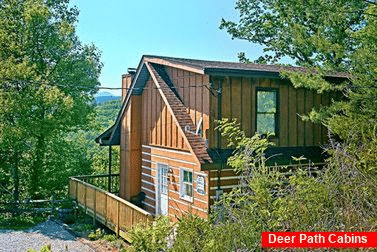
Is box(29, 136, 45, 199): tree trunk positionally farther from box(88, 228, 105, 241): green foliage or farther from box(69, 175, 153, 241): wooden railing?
box(88, 228, 105, 241): green foliage

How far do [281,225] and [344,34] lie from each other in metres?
10.7

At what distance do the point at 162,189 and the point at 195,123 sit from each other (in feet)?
10.5

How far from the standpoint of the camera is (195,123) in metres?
11.7

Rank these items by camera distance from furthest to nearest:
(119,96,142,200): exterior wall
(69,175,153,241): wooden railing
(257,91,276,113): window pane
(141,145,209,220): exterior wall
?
1. (119,96,142,200): exterior wall
2. (257,91,276,113): window pane
3. (69,175,153,241): wooden railing
4. (141,145,209,220): exterior wall

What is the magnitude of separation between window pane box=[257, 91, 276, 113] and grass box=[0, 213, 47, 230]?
1028 cm

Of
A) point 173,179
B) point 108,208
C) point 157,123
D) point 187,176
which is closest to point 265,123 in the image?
point 187,176

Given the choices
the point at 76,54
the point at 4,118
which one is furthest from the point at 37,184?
the point at 76,54

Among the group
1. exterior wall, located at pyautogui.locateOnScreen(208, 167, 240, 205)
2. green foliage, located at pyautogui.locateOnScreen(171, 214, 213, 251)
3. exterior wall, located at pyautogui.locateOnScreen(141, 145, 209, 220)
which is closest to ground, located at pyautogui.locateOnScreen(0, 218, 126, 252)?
exterior wall, located at pyautogui.locateOnScreen(141, 145, 209, 220)

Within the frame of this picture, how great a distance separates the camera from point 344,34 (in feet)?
47.2

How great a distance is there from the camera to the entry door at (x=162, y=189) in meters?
13.4

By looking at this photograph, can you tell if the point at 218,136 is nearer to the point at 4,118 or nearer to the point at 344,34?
the point at 344,34

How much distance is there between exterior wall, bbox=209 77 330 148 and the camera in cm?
1121

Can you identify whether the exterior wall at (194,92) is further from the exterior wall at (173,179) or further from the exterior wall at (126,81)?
the exterior wall at (126,81)

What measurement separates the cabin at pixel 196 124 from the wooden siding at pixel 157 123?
3cm
